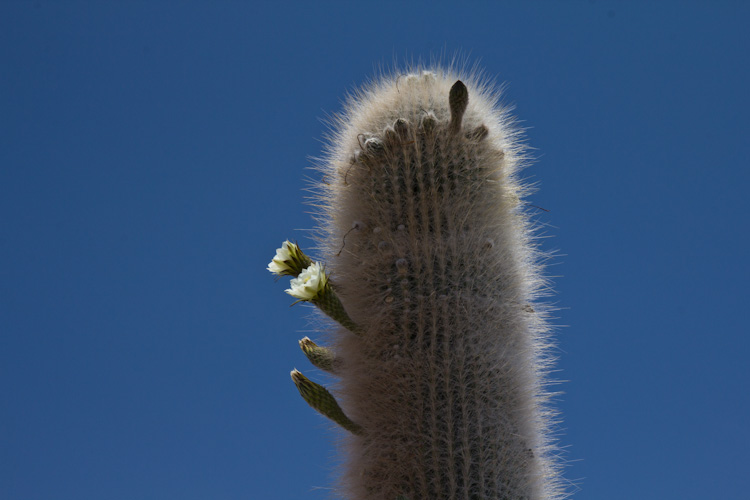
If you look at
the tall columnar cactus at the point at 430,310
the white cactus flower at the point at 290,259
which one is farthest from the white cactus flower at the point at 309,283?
the white cactus flower at the point at 290,259

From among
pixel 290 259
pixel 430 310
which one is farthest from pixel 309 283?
pixel 430 310

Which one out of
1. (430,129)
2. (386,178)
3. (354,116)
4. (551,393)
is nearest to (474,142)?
(430,129)

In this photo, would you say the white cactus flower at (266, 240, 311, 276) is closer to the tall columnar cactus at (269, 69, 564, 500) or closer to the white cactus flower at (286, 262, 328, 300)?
the tall columnar cactus at (269, 69, 564, 500)

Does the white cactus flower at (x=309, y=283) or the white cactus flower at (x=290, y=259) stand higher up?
the white cactus flower at (x=290, y=259)

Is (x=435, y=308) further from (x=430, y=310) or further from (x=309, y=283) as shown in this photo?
(x=309, y=283)

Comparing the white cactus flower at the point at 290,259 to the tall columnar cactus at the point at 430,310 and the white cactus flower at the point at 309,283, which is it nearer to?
the tall columnar cactus at the point at 430,310

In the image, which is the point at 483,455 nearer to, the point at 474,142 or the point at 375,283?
the point at 375,283

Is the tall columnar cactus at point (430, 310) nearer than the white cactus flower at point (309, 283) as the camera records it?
Yes

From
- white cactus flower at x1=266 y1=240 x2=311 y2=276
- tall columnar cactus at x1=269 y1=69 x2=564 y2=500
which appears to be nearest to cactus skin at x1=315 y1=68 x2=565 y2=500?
tall columnar cactus at x1=269 y1=69 x2=564 y2=500
